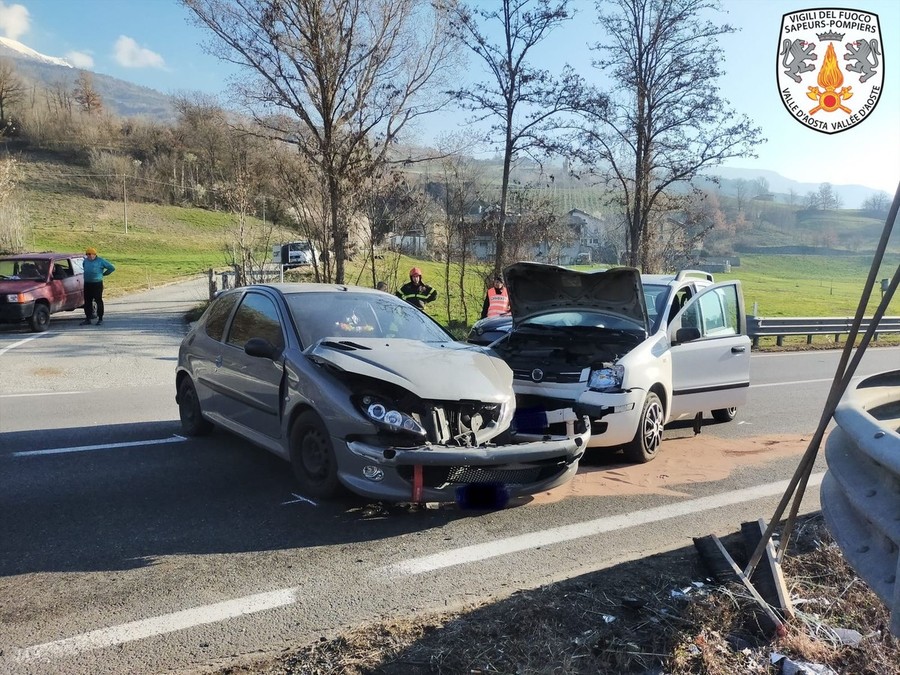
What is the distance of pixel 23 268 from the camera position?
56.6ft

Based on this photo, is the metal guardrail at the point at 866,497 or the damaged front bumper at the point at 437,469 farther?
the damaged front bumper at the point at 437,469

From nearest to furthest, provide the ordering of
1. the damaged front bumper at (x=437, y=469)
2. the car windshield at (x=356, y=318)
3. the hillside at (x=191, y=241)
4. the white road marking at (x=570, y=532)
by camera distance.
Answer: the white road marking at (x=570, y=532)
the damaged front bumper at (x=437, y=469)
the car windshield at (x=356, y=318)
the hillside at (x=191, y=241)

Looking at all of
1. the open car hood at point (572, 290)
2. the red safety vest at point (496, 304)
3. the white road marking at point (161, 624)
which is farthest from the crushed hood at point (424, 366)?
the red safety vest at point (496, 304)

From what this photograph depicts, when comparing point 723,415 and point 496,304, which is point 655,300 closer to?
point 723,415

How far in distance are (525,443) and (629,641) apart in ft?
6.81

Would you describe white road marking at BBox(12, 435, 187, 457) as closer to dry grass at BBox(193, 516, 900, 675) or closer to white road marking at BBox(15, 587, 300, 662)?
white road marking at BBox(15, 587, 300, 662)

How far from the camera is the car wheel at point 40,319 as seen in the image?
16.4 metres

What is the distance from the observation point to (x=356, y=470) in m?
4.77

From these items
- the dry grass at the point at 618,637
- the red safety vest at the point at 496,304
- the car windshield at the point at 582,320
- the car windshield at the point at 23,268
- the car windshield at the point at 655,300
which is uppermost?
the car windshield at the point at 23,268

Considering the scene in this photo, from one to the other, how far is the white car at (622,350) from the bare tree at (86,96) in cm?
9174

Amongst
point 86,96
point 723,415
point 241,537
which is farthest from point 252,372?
point 86,96

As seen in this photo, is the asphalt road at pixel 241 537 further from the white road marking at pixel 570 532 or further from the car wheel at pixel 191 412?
the car wheel at pixel 191 412

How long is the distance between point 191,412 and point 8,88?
7118 cm

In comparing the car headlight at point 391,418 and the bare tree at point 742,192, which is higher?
the bare tree at point 742,192
